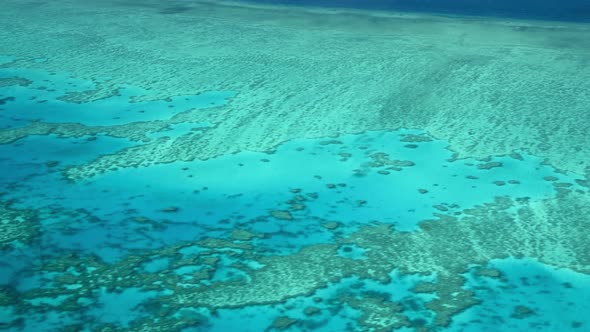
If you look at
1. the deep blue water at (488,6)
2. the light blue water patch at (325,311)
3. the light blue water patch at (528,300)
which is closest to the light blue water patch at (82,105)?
the light blue water patch at (325,311)

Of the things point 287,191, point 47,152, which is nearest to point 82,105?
point 47,152

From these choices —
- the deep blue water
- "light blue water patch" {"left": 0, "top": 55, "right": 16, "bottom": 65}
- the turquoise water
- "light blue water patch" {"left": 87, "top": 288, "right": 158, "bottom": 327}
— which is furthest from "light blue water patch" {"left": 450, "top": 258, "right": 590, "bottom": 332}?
the deep blue water

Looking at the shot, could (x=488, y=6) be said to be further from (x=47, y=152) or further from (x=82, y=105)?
(x=47, y=152)

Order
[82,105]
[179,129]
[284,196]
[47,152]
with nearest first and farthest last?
[284,196], [47,152], [179,129], [82,105]

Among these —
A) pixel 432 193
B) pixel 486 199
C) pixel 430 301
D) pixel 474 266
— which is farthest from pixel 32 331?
pixel 486 199

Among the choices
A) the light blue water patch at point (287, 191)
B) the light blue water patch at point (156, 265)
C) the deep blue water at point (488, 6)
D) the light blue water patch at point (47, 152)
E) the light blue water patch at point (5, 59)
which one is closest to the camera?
the light blue water patch at point (156, 265)

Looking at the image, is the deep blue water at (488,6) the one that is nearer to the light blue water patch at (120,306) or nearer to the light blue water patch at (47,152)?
the light blue water patch at (47,152)

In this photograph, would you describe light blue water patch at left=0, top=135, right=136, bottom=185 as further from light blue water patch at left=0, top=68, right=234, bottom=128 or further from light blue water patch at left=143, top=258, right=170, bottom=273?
light blue water patch at left=143, top=258, right=170, bottom=273
